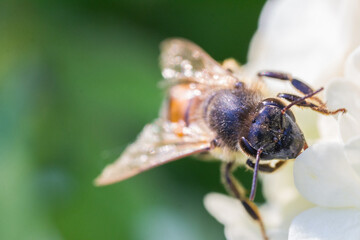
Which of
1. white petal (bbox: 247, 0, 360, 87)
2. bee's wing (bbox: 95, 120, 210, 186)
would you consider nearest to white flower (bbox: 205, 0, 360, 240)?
white petal (bbox: 247, 0, 360, 87)

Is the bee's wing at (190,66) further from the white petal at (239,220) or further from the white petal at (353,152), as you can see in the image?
the white petal at (353,152)

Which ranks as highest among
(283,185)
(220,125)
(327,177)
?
(220,125)


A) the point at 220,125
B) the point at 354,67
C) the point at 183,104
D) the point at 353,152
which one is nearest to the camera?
the point at 353,152

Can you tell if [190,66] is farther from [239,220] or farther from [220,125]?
[239,220]

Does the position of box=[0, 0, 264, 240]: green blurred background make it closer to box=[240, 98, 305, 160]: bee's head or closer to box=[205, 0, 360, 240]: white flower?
box=[205, 0, 360, 240]: white flower

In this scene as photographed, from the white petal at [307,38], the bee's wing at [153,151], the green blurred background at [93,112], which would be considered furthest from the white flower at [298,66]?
the green blurred background at [93,112]

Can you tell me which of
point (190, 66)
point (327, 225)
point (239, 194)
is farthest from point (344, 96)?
point (190, 66)
